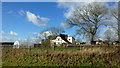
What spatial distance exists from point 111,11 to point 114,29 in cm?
362

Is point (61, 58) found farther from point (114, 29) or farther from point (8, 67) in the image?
point (114, 29)

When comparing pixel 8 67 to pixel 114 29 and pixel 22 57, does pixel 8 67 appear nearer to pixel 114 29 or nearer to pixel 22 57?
pixel 22 57

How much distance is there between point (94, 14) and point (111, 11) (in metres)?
3.54

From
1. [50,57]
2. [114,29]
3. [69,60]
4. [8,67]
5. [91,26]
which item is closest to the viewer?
[8,67]

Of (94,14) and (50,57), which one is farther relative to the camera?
(94,14)

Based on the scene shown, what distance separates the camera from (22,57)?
36.2 feet

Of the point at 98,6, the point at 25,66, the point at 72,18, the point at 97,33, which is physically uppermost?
the point at 98,6

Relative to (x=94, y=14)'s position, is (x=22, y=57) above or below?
below

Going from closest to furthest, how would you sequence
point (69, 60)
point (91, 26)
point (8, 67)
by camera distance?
point (8, 67), point (69, 60), point (91, 26)

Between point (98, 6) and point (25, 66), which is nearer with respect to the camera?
point (25, 66)

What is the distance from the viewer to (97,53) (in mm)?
10578

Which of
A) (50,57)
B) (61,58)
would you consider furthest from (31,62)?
(61,58)

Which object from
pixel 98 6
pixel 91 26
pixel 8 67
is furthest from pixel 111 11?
pixel 8 67

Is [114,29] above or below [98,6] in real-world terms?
below
